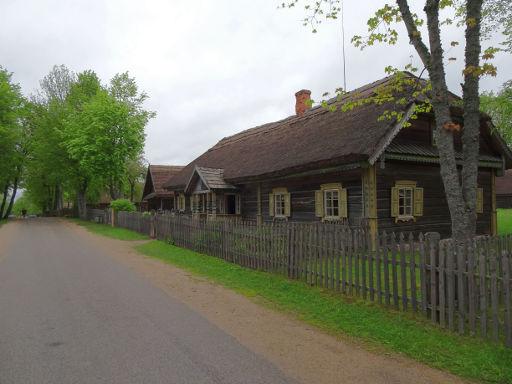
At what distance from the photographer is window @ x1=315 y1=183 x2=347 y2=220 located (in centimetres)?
1239

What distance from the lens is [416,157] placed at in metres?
12.4

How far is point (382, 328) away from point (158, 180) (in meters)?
31.6

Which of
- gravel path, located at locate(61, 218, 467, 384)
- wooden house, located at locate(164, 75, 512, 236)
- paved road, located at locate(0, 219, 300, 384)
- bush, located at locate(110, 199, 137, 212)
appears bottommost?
gravel path, located at locate(61, 218, 467, 384)

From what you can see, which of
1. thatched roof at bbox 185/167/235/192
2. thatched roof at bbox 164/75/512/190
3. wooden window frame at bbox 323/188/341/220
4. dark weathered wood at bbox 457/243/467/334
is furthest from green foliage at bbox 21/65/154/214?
dark weathered wood at bbox 457/243/467/334

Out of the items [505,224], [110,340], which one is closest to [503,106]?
[505,224]

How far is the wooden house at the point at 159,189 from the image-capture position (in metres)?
33.0

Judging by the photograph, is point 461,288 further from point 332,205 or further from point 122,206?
point 122,206

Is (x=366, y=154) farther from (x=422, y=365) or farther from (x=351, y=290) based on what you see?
(x=422, y=365)

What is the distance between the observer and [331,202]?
43.0ft

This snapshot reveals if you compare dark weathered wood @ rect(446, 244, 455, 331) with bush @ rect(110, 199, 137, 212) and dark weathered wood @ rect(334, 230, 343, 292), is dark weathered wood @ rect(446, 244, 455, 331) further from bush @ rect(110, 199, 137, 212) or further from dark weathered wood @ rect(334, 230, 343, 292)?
bush @ rect(110, 199, 137, 212)

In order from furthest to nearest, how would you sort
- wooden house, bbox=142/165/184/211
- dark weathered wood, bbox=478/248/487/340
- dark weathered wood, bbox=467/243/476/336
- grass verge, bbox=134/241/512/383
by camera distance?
wooden house, bbox=142/165/184/211
dark weathered wood, bbox=467/243/476/336
dark weathered wood, bbox=478/248/487/340
grass verge, bbox=134/241/512/383

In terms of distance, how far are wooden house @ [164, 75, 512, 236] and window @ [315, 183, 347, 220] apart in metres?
0.04

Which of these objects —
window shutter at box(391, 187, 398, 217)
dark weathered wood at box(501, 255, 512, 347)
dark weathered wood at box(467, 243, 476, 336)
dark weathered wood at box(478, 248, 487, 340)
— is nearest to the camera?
dark weathered wood at box(501, 255, 512, 347)

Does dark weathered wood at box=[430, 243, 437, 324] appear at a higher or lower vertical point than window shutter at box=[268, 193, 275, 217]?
lower
